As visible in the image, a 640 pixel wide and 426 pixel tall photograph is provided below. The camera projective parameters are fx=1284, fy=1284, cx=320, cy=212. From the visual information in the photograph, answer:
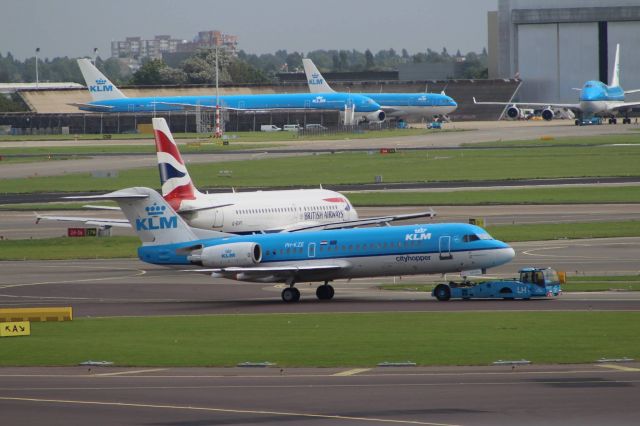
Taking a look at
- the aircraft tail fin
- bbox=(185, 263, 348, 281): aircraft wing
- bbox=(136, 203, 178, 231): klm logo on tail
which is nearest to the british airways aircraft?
the aircraft tail fin

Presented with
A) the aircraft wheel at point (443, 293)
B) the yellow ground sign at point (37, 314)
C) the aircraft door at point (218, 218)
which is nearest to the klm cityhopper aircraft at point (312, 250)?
the aircraft wheel at point (443, 293)

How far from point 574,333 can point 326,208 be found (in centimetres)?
3331

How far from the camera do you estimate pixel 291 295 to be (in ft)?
191

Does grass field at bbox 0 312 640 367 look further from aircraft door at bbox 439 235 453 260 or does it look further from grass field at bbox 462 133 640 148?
grass field at bbox 462 133 640 148

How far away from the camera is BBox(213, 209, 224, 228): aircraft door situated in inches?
2805

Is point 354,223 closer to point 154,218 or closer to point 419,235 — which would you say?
point 419,235

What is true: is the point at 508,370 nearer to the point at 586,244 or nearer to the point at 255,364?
the point at 255,364

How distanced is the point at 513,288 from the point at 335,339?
13.7m

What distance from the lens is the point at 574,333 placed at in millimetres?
43250

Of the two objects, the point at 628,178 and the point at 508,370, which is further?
the point at 628,178

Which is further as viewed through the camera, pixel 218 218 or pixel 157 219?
pixel 218 218

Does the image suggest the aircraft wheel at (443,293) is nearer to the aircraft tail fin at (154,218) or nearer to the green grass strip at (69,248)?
the aircraft tail fin at (154,218)

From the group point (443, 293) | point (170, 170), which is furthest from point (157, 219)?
point (443, 293)

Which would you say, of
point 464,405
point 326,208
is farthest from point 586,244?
point 464,405
